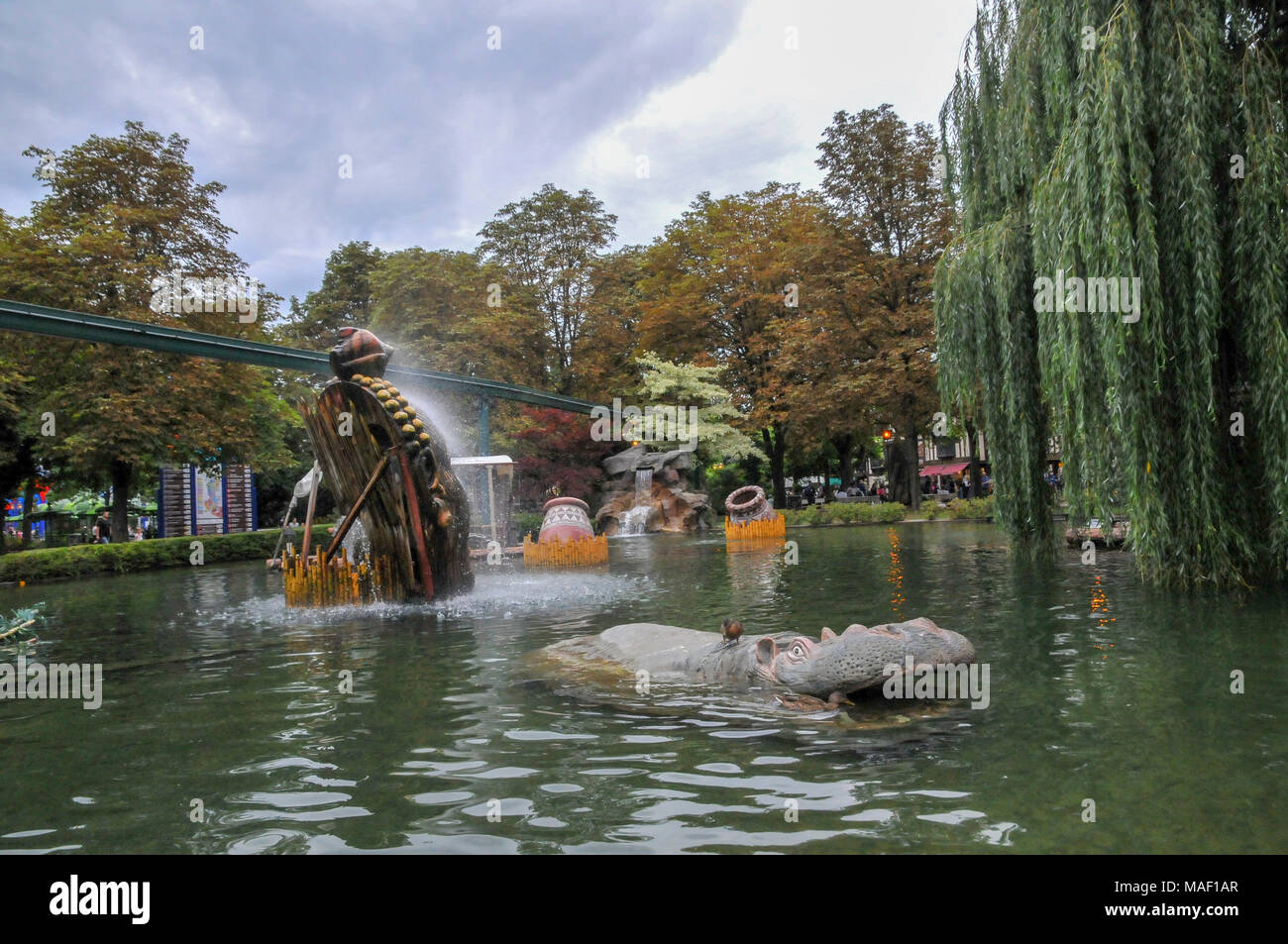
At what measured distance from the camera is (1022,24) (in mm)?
12102

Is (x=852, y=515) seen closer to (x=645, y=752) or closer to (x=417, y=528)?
(x=417, y=528)

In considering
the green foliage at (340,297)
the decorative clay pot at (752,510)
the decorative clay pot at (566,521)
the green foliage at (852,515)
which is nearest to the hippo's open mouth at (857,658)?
the decorative clay pot at (566,521)

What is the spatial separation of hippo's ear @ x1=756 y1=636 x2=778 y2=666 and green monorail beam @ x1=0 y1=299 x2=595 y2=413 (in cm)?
1375

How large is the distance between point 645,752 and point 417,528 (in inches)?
293

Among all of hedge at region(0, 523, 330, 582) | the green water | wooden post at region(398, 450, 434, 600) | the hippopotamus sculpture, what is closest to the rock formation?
hedge at region(0, 523, 330, 582)

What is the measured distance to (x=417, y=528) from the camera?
38.4 ft

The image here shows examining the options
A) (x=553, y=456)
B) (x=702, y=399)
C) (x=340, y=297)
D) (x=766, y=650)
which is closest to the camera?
(x=766, y=650)

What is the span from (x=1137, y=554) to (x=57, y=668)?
1158cm

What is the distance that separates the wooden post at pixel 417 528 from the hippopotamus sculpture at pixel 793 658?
4.68 metres

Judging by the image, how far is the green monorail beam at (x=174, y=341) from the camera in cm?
1767

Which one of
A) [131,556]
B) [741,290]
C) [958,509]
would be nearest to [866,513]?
[958,509]

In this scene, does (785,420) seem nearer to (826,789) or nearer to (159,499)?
(159,499)

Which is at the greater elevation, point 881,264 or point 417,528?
point 881,264
